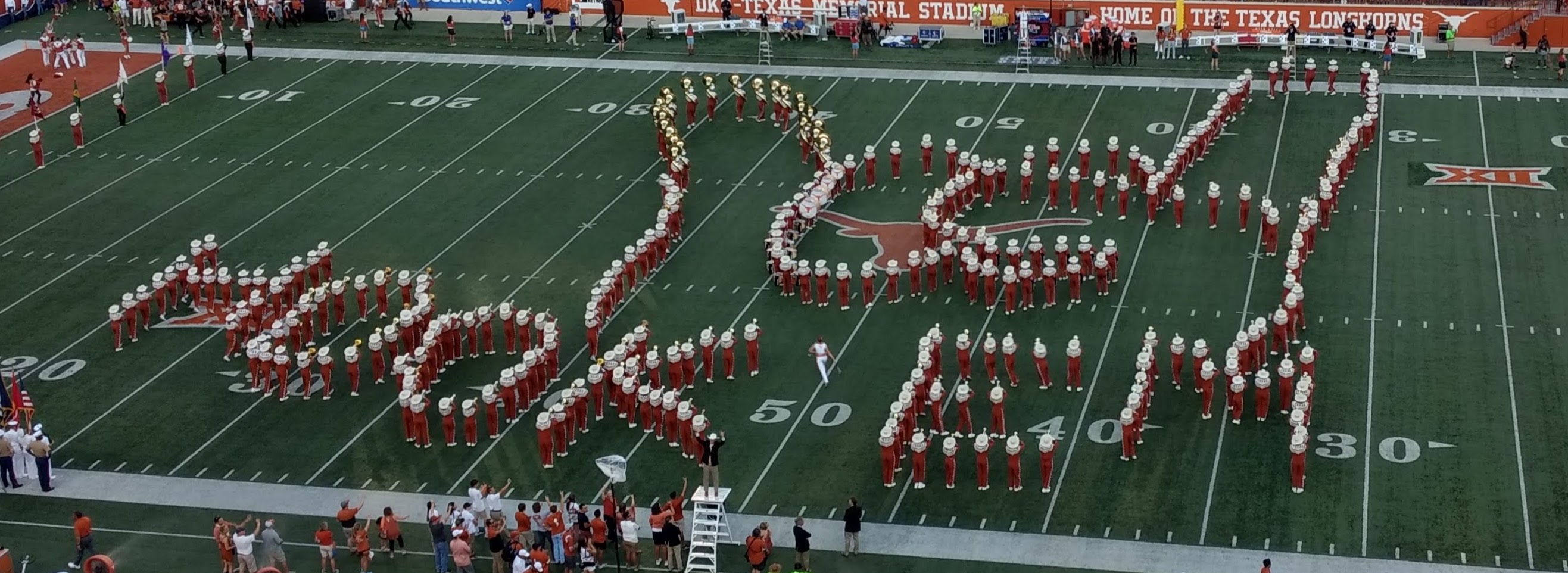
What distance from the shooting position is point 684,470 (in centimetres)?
2791

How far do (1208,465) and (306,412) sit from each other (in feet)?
40.7

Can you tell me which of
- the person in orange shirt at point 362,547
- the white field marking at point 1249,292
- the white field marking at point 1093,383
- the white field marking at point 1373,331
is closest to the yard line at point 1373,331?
the white field marking at point 1373,331

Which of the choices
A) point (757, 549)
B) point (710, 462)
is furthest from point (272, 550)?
point (757, 549)

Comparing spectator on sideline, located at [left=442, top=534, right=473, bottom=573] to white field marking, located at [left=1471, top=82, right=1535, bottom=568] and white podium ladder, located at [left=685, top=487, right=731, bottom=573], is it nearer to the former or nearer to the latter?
white podium ladder, located at [left=685, top=487, right=731, bottom=573]

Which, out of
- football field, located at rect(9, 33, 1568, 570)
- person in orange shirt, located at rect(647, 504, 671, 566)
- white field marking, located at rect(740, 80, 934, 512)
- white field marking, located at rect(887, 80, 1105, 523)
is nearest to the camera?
person in orange shirt, located at rect(647, 504, 671, 566)

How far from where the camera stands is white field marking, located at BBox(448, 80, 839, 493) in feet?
93.3

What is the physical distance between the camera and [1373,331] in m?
31.7

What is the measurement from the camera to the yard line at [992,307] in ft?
87.7

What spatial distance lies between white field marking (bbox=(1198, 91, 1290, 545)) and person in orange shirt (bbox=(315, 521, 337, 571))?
10234mm

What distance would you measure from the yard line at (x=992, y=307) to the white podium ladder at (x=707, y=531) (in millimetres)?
2059

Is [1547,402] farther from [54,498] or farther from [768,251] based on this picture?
[54,498]

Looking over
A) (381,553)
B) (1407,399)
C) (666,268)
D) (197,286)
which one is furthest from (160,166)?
(1407,399)

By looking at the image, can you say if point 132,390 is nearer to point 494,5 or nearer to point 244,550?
point 244,550

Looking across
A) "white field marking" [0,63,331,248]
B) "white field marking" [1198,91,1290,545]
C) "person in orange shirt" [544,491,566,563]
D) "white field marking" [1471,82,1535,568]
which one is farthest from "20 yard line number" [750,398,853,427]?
"white field marking" [0,63,331,248]
